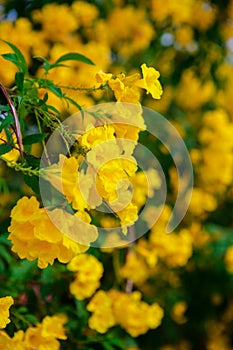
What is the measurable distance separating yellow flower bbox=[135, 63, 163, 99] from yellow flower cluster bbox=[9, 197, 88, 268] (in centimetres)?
20

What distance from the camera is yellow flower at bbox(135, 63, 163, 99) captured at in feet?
2.83

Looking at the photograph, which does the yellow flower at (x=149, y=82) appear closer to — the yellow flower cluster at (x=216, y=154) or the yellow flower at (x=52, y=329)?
the yellow flower at (x=52, y=329)

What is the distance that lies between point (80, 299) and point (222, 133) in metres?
1.13

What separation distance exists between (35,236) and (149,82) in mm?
261

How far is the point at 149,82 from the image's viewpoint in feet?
2.87

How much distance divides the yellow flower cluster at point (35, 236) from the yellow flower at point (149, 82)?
202 millimetres

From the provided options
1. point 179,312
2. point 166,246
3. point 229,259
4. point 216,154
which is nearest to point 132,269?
point 166,246

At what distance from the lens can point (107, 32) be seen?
7.46 ft

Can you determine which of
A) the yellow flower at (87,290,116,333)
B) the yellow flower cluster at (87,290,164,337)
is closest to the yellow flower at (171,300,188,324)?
the yellow flower cluster at (87,290,164,337)

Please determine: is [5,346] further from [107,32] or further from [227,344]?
[227,344]

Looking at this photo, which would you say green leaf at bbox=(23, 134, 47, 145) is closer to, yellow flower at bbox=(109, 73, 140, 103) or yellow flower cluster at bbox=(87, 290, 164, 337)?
yellow flower at bbox=(109, 73, 140, 103)

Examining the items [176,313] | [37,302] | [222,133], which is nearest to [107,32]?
[222,133]

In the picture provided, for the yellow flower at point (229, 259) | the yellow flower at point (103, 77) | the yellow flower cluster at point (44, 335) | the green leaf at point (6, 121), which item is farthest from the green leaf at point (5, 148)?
the yellow flower at point (229, 259)

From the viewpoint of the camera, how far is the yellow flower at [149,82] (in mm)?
861
